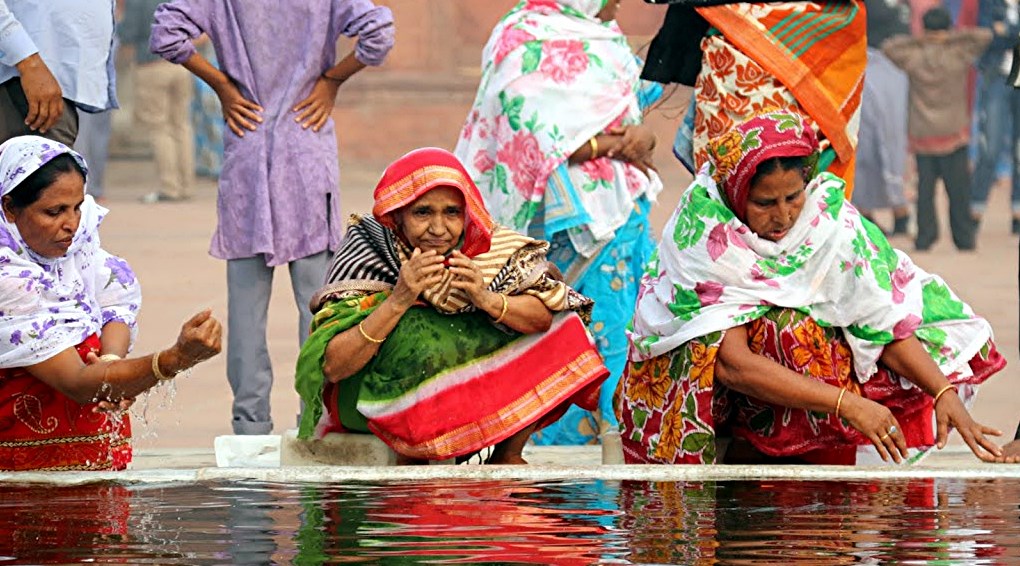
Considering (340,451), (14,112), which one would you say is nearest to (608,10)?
(14,112)

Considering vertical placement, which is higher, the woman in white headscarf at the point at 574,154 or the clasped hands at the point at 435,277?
the clasped hands at the point at 435,277

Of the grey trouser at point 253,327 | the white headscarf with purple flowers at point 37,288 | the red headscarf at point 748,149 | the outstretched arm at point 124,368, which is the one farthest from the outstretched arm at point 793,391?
the grey trouser at point 253,327

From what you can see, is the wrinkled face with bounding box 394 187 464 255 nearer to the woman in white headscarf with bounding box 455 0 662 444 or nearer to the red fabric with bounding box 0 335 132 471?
the red fabric with bounding box 0 335 132 471

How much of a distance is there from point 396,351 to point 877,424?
1.26m

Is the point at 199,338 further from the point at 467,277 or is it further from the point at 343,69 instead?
the point at 343,69

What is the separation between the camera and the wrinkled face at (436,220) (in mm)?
5977

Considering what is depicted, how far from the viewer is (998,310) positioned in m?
12.4

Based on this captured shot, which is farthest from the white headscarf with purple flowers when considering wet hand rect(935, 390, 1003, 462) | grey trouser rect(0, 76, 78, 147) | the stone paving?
wet hand rect(935, 390, 1003, 462)

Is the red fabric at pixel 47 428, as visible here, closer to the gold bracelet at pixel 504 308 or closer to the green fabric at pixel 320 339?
the green fabric at pixel 320 339

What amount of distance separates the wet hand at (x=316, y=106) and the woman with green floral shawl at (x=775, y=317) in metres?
1.94

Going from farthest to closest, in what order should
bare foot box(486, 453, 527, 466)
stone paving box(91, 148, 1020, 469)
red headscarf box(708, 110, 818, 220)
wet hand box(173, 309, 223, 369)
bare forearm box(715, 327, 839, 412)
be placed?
stone paving box(91, 148, 1020, 469) → bare foot box(486, 453, 527, 466) → red headscarf box(708, 110, 818, 220) → bare forearm box(715, 327, 839, 412) → wet hand box(173, 309, 223, 369)

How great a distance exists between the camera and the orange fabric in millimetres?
6992

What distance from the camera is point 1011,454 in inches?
229

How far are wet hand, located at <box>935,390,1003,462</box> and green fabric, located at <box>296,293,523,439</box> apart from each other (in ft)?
3.89
